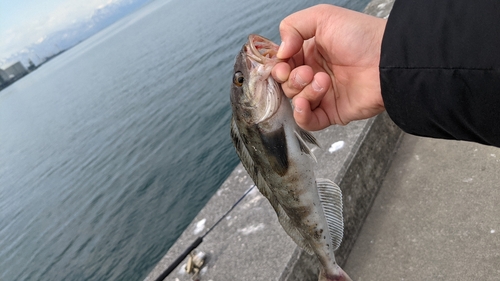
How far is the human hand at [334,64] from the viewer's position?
8.56 ft

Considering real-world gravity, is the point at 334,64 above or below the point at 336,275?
above

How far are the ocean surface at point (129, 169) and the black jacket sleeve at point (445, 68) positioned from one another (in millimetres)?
9323

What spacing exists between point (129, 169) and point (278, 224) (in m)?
13.1

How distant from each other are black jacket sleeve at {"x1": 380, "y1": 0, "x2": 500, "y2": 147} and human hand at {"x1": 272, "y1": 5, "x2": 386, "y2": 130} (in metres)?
0.62

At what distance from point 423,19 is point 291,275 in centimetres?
272

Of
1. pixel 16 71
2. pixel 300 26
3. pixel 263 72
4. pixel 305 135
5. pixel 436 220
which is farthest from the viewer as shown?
pixel 16 71

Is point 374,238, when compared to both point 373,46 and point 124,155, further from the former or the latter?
point 124,155

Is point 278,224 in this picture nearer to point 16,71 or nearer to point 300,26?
point 300,26

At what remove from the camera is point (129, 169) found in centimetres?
1611

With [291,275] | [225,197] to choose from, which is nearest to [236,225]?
[225,197]

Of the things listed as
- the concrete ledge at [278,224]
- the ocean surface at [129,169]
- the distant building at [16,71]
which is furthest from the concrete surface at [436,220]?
the distant building at [16,71]

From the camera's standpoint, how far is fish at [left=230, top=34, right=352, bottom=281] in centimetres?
270

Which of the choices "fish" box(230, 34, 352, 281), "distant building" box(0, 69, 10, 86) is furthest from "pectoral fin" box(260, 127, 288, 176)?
"distant building" box(0, 69, 10, 86)

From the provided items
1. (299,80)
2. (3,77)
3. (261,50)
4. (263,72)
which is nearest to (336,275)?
(299,80)
